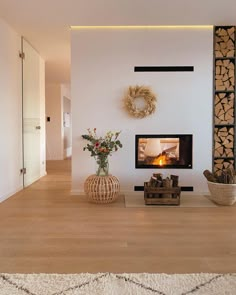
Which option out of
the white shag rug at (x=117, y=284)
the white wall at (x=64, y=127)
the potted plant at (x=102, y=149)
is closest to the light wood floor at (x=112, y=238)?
the white shag rug at (x=117, y=284)

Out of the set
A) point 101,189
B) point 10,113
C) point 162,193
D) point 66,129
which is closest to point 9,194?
point 10,113

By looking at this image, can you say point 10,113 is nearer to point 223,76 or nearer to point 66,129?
point 223,76

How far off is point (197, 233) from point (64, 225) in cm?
125

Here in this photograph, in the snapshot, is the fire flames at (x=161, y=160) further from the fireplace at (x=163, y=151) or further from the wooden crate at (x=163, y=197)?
the wooden crate at (x=163, y=197)

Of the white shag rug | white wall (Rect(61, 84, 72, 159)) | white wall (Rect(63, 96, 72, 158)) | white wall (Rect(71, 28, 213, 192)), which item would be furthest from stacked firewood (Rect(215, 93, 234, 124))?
white wall (Rect(63, 96, 72, 158))

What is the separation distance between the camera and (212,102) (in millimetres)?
4133

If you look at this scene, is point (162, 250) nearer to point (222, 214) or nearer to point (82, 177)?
point (222, 214)

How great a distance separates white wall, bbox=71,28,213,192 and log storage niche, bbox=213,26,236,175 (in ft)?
0.33

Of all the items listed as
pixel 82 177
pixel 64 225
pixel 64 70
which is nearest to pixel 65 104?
pixel 64 70

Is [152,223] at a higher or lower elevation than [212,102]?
lower

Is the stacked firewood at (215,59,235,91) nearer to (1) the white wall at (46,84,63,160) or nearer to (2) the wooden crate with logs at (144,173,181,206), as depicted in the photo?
(2) the wooden crate with logs at (144,173,181,206)

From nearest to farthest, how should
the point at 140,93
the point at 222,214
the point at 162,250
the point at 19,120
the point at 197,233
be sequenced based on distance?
the point at 162,250, the point at 197,233, the point at 222,214, the point at 140,93, the point at 19,120

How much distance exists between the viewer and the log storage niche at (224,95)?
411 cm

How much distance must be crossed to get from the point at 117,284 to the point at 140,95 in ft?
9.48
